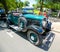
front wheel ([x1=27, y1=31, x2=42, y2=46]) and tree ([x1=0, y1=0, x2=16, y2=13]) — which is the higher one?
tree ([x1=0, y1=0, x2=16, y2=13])

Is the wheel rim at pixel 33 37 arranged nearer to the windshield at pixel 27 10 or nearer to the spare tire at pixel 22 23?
the spare tire at pixel 22 23

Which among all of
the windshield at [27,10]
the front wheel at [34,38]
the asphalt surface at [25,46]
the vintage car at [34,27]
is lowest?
the asphalt surface at [25,46]

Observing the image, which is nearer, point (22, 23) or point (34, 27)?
point (34, 27)

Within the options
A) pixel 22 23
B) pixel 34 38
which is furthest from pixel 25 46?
pixel 22 23

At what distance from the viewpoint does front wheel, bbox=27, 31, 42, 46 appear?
5.47 metres

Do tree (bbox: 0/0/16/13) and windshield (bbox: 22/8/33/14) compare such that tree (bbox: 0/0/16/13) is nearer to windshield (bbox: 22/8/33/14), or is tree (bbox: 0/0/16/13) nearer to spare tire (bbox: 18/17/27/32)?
windshield (bbox: 22/8/33/14)

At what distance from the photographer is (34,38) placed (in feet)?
18.9

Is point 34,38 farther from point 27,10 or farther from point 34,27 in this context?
point 27,10

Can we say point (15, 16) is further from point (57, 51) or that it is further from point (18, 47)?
point (57, 51)

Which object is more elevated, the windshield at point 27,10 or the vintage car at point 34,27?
the windshield at point 27,10

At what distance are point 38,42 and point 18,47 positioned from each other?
93cm

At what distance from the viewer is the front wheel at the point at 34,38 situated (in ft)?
17.9

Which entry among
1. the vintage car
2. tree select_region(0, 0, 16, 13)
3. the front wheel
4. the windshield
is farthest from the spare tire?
tree select_region(0, 0, 16, 13)

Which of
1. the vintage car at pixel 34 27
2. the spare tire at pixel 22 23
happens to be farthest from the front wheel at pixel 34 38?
the spare tire at pixel 22 23
